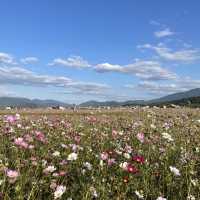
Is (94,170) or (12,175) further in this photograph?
→ (94,170)

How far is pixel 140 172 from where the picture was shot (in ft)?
28.5

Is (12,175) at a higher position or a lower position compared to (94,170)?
higher

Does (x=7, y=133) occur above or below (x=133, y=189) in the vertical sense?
above

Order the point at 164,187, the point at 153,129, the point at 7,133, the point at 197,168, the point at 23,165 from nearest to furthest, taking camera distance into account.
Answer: the point at 23,165
the point at 164,187
the point at 197,168
the point at 7,133
the point at 153,129

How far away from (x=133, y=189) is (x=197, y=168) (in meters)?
2.30

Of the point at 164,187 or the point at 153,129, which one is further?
the point at 153,129

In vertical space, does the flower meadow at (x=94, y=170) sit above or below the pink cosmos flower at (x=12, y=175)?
below

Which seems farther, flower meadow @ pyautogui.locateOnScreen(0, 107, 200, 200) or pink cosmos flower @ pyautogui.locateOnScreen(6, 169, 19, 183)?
flower meadow @ pyautogui.locateOnScreen(0, 107, 200, 200)

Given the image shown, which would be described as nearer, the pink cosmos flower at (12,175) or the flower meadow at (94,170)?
the pink cosmos flower at (12,175)

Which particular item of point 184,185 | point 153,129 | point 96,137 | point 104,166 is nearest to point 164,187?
point 184,185

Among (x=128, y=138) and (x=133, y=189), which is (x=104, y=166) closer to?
(x=133, y=189)

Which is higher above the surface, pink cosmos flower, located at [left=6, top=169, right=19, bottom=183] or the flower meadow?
pink cosmos flower, located at [left=6, top=169, right=19, bottom=183]

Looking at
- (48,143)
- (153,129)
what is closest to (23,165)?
(48,143)

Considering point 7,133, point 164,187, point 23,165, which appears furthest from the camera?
point 7,133
